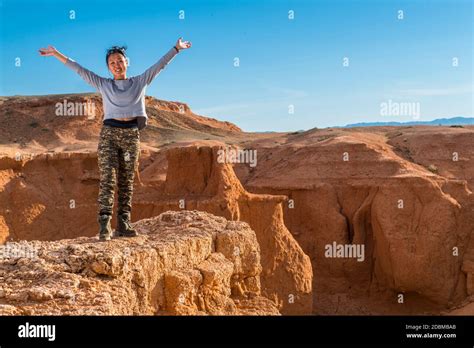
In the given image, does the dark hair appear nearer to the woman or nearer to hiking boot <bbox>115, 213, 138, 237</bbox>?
the woman

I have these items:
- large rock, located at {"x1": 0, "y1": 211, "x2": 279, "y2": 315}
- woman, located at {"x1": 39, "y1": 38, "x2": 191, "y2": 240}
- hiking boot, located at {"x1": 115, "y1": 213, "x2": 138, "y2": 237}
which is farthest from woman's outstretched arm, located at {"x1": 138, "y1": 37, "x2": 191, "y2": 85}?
large rock, located at {"x1": 0, "y1": 211, "x2": 279, "y2": 315}

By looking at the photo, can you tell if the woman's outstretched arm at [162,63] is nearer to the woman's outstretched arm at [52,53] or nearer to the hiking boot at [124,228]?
the woman's outstretched arm at [52,53]

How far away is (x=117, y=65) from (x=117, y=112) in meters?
0.43

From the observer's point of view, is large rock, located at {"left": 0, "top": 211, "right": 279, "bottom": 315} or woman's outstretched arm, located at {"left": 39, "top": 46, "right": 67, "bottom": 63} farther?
woman's outstretched arm, located at {"left": 39, "top": 46, "right": 67, "bottom": 63}

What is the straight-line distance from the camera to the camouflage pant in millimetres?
5422

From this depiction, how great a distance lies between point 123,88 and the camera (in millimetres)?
5391

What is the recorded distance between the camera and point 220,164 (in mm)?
15641

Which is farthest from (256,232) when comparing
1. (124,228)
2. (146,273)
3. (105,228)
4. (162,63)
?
(146,273)

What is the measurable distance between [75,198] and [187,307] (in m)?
14.3

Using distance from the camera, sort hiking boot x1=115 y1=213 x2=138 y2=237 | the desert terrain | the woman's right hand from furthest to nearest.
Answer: hiking boot x1=115 y1=213 x2=138 y2=237 < the woman's right hand < the desert terrain

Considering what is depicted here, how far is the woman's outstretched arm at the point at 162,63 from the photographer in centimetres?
545

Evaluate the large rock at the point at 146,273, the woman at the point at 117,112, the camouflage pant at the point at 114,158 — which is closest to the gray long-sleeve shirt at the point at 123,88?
the woman at the point at 117,112

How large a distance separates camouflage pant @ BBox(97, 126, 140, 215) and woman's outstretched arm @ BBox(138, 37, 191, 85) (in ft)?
1.60
